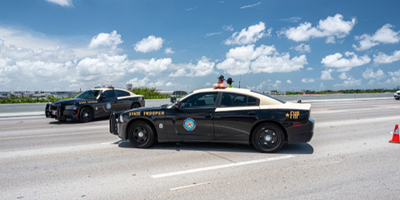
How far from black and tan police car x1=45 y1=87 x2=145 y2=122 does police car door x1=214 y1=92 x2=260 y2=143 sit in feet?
26.6

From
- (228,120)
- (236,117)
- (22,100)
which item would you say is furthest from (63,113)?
(22,100)

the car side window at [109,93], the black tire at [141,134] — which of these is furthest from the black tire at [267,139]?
the car side window at [109,93]

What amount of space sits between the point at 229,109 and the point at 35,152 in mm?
4667

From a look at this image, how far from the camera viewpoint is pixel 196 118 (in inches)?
239

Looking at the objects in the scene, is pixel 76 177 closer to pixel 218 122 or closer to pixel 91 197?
pixel 91 197

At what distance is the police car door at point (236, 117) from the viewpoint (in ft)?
19.5

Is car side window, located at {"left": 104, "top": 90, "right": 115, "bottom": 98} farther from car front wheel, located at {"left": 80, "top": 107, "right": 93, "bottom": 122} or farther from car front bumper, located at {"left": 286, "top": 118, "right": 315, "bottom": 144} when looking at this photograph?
car front bumper, located at {"left": 286, "top": 118, "right": 315, "bottom": 144}

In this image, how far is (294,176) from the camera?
4.52 meters

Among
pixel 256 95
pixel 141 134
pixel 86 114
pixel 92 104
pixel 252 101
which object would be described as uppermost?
pixel 256 95

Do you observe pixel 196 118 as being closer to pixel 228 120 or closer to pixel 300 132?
pixel 228 120

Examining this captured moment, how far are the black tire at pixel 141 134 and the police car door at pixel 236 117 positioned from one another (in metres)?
1.53

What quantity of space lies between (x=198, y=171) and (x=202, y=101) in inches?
73.0

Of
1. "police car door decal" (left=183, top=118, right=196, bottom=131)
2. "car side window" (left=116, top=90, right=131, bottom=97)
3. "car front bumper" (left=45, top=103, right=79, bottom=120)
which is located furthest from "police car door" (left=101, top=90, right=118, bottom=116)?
"police car door decal" (left=183, top=118, right=196, bottom=131)

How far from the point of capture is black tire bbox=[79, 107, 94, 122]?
11972 millimetres
